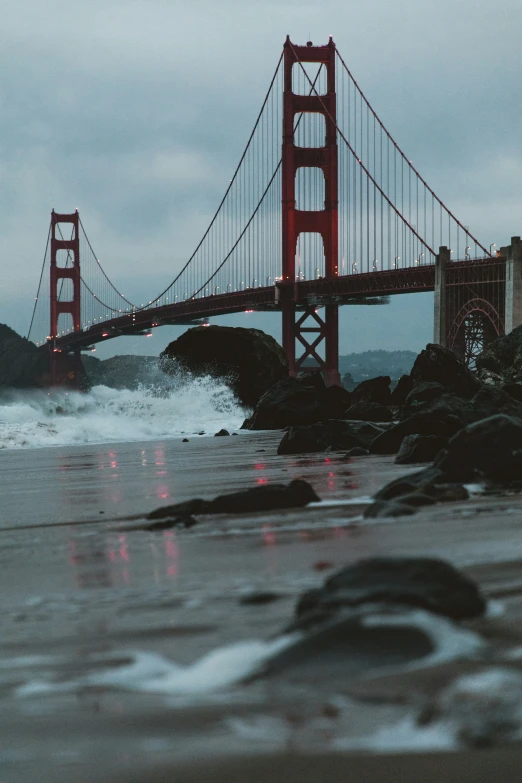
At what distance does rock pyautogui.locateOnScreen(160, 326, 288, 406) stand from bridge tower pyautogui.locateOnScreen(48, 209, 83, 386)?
36.0m

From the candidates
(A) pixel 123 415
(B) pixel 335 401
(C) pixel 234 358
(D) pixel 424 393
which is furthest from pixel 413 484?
(C) pixel 234 358

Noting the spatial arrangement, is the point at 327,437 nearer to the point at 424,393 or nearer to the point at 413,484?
the point at 424,393

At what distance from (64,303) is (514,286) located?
41592mm

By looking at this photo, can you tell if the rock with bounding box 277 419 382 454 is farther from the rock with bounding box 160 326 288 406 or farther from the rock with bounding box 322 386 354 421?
the rock with bounding box 160 326 288 406

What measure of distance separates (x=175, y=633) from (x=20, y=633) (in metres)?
0.31

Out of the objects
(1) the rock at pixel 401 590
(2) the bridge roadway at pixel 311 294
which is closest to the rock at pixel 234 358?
(2) the bridge roadway at pixel 311 294

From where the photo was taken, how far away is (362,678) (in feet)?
4.34

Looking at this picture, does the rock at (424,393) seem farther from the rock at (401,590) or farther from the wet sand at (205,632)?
the rock at (401,590)

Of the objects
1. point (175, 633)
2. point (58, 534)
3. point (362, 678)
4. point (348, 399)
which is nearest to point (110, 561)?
point (58, 534)

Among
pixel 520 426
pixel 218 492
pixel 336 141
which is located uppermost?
pixel 336 141

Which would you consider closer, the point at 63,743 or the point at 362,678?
the point at 63,743

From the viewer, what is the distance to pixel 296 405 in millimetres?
15133

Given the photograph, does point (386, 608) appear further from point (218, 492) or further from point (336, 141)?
point (336, 141)

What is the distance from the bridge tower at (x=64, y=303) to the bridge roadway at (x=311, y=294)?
14.2m
